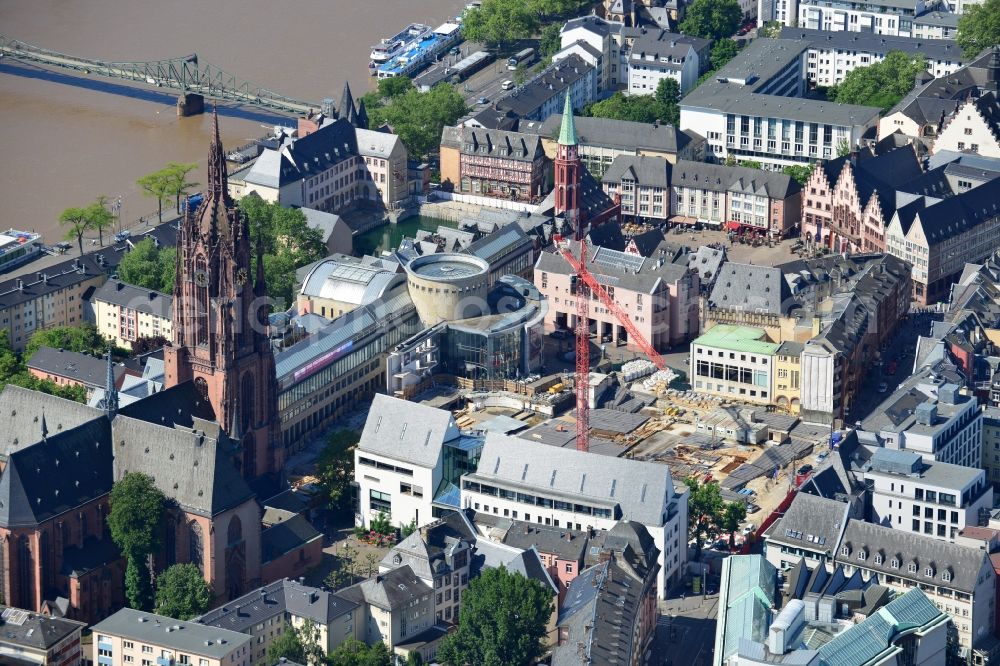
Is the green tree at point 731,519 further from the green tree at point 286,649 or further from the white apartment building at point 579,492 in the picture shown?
the green tree at point 286,649

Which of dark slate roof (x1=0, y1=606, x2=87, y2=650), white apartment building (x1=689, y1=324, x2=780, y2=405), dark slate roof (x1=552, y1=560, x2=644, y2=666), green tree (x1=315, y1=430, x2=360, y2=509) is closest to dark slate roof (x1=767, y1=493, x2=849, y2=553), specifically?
dark slate roof (x1=552, y1=560, x2=644, y2=666)

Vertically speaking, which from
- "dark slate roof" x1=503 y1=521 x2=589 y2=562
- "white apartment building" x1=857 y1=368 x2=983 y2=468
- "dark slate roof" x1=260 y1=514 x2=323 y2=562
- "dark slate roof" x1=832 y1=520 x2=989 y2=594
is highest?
"white apartment building" x1=857 y1=368 x2=983 y2=468

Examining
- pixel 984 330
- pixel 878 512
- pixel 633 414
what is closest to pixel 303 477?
pixel 633 414

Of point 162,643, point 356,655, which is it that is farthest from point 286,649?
point 162,643

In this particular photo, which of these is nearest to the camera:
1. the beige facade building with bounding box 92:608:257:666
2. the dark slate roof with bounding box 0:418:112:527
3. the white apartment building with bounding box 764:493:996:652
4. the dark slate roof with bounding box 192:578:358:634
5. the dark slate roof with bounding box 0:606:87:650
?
the beige facade building with bounding box 92:608:257:666

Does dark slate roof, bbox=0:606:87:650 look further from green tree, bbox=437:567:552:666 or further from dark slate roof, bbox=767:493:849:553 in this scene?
dark slate roof, bbox=767:493:849:553

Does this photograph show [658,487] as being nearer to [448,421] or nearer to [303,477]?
[448,421]

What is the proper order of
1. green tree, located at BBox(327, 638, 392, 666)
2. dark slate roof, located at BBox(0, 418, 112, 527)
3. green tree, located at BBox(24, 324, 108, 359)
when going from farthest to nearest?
green tree, located at BBox(24, 324, 108, 359)
dark slate roof, located at BBox(0, 418, 112, 527)
green tree, located at BBox(327, 638, 392, 666)
